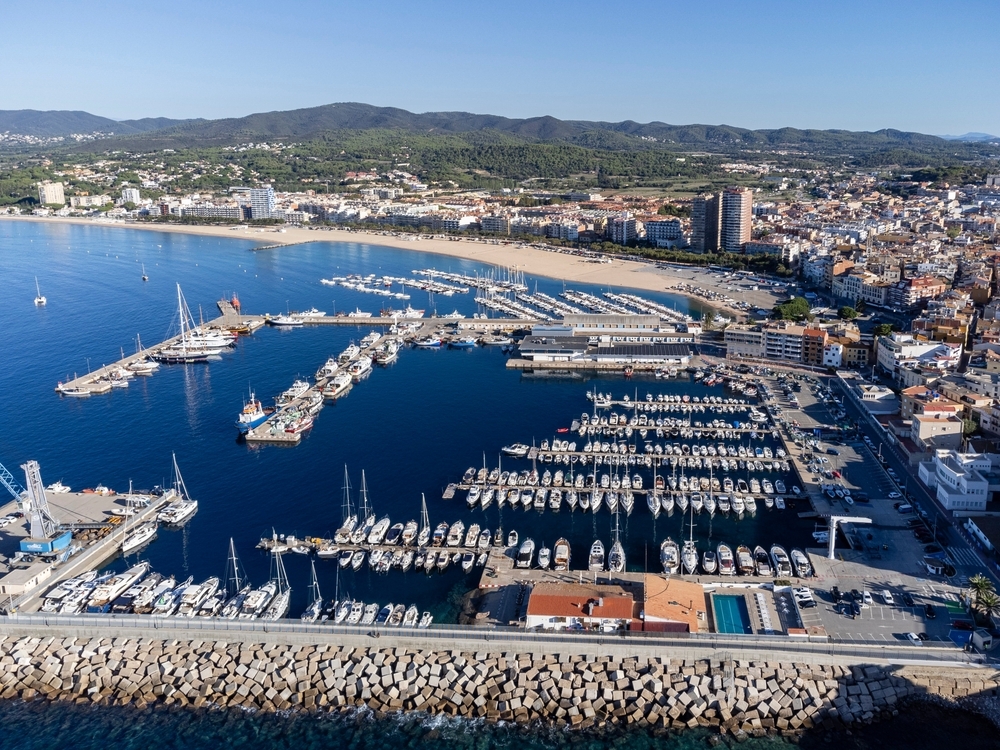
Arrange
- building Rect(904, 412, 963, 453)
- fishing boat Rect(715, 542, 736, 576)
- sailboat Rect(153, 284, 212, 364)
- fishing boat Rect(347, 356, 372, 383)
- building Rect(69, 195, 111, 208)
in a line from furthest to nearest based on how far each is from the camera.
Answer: building Rect(69, 195, 111, 208)
sailboat Rect(153, 284, 212, 364)
fishing boat Rect(347, 356, 372, 383)
building Rect(904, 412, 963, 453)
fishing boat Rect(715, 542, 736, 576)

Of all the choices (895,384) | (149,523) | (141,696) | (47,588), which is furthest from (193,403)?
(895,384)

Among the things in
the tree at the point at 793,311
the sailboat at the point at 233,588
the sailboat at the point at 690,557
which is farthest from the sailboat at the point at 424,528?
the tree at the point at 793,311

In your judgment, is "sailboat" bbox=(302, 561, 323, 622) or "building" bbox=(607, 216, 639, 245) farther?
"building" bbox=(607, 216, 639, 245)

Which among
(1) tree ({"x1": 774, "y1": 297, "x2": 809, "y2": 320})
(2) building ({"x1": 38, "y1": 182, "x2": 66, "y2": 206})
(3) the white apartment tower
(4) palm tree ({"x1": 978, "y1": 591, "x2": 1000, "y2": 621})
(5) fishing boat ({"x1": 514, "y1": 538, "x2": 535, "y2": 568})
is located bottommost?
(5) fishing boat ({"x1": 514, "y1": 538, "x2": 535, "y2": 568})

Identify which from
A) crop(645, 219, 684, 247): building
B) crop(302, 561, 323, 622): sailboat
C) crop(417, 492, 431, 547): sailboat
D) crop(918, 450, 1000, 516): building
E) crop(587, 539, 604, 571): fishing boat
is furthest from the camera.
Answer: crop(645, 219, 684, 247): building

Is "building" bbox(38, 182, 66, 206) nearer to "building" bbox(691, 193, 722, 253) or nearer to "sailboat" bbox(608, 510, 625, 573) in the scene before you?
"building" bbox(691, 193, 722, 253)

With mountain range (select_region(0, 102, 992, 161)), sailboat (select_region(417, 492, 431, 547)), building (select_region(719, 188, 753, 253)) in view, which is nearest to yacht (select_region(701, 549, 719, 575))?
sailboat (select_region(417, 492, 431, 547))

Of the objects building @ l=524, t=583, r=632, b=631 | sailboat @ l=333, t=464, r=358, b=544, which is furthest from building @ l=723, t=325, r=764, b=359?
building @ l=524, t=583, r=632, b=631

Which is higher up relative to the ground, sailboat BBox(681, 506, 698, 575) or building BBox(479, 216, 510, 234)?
building BBox(479, 216, 510, 234)

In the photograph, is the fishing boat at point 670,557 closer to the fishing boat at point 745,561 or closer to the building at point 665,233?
the fishing boat at point 745,561
